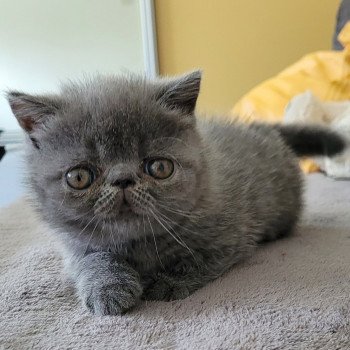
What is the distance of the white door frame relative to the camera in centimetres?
292

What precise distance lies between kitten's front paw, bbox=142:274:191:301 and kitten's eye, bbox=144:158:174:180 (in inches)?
8.2

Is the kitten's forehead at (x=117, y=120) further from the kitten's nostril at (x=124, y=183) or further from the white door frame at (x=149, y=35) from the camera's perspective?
the white door frame at (x=149, y=35)

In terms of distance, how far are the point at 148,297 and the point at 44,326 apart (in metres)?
0.19

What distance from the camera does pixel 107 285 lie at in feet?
2.95

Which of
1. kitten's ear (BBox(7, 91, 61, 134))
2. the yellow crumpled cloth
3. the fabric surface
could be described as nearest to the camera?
the fabric surface

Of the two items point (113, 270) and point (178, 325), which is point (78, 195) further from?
point (178, 325)

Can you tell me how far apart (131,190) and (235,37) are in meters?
2.28

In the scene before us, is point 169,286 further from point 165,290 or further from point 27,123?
point 27,123

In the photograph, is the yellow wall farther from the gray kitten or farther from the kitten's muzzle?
the kitten's muzzle

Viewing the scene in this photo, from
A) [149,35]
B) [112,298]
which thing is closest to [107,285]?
[112,298]

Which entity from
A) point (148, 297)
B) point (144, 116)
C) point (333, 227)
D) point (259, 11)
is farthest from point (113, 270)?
point (259, 11)

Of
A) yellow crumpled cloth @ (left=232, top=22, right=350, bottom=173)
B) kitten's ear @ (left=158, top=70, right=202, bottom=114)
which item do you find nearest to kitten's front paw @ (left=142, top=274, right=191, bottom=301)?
kitten's ear @ (left=158, top=70, right=202, bottom=114)

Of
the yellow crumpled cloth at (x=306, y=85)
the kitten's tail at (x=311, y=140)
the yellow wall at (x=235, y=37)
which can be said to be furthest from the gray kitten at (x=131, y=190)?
the yellow wall at (x=235, y=37)

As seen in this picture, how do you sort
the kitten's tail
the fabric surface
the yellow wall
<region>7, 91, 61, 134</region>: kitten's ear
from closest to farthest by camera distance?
1. the fabric surface
2. <region>7, 91, 61, 134</region>: kitten's ear
3. the kitten's tail
4. the yellow wall
